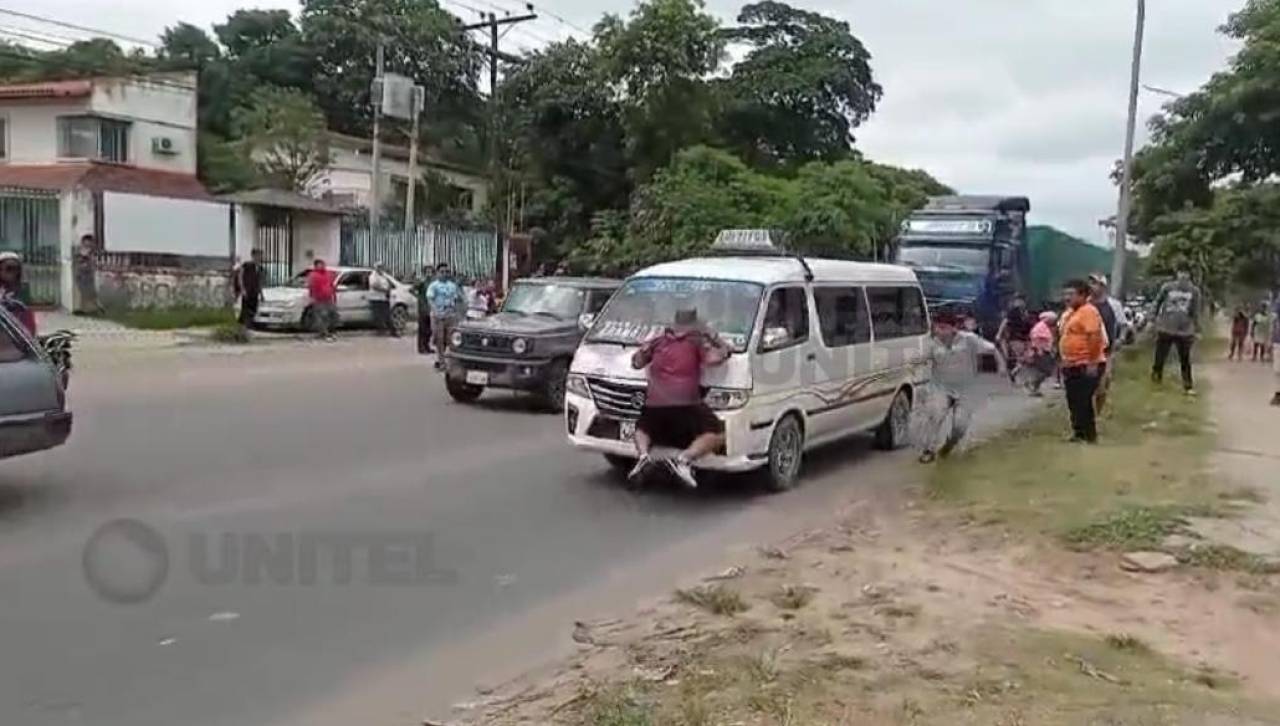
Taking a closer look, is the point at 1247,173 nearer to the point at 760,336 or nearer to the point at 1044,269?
the point at 1044,269

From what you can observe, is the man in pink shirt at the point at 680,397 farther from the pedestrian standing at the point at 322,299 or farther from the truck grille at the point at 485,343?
the pedestrian standing at the point at 322,299

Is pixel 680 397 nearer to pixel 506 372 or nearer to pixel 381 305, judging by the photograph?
pixel 506 372

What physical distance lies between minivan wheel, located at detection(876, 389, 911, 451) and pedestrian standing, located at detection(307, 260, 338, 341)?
48.7 ft

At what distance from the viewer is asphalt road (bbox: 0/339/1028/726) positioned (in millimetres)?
5598

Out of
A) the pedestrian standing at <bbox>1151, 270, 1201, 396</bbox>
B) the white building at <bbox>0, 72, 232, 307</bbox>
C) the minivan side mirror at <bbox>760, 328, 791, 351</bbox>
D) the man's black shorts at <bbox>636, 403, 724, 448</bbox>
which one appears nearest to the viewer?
the man's black shorts at <bbox>636, 403, 724, 448</bbox>

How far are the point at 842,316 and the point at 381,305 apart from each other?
17.6 meters

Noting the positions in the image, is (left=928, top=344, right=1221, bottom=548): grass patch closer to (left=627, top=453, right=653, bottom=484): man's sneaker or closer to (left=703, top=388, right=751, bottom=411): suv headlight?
(left=703, top=388, right=751, bottom=411): suv headlight

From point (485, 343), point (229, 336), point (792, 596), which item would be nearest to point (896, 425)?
point (485, 343)

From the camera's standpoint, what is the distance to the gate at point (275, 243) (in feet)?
97.5

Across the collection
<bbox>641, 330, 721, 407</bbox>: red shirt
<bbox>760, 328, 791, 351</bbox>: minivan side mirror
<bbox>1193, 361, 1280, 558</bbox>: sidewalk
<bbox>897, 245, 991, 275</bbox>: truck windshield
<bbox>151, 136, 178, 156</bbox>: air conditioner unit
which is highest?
<bbox>151, 136, 178, 156</bbox>: air conditioner unit

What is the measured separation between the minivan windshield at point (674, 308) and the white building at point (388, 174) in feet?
122

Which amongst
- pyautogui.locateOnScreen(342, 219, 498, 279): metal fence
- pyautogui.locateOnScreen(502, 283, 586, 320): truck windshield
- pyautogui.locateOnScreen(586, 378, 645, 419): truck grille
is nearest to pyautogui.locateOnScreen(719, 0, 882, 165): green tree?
pyautogui.locateOnScreen(342, 219, 498, 279): metal fence

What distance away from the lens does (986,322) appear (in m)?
24.6

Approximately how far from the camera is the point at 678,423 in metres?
10.0
